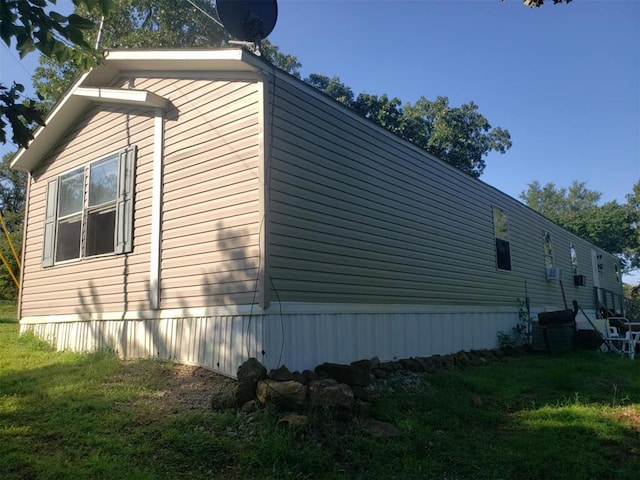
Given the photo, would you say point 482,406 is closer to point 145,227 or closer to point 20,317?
point 145,227

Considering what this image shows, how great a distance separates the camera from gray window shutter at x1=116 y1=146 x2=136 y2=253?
7.18 meters

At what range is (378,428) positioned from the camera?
482cm

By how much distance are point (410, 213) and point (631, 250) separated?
3751 centimetres

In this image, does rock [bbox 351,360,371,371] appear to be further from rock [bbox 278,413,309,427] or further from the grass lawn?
rock [bbox 278,413,309,427]

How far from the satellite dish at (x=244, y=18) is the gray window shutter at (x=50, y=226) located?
4.19 m

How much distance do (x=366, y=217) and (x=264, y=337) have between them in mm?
2731

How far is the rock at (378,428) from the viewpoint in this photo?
4696 mm

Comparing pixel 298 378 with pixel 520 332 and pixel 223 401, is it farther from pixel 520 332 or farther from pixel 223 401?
pixel 520 332

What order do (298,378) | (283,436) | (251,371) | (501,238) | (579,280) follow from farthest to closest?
(579,280) < (501,238) < (298,378) < (251,371) < (283,436)

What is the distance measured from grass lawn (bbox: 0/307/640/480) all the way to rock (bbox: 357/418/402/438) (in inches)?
3.7

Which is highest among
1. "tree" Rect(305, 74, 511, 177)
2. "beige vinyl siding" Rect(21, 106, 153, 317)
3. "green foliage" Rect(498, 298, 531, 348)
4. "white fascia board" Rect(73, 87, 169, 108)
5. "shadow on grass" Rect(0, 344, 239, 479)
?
"tree" Rect(305, 74, 511, 177)

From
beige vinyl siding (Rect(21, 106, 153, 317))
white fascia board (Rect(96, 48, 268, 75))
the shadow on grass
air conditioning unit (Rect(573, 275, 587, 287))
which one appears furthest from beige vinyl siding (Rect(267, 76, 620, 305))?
air conditioning unit (Rect(573, 275, 587, 287))

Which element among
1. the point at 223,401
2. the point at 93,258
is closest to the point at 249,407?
the point at 223,401

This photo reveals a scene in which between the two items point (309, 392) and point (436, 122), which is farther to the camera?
point (436, 122)
